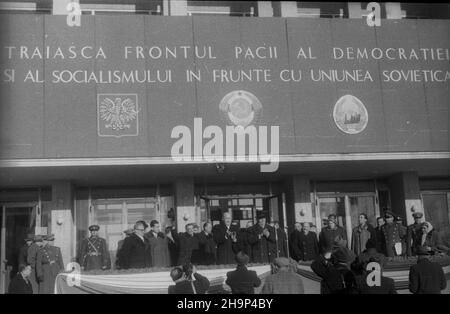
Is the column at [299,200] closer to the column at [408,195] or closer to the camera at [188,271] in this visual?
the column at [408,195]

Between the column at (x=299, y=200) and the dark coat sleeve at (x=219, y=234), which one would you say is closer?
the dark coat sleeve at (x=219, y=234)

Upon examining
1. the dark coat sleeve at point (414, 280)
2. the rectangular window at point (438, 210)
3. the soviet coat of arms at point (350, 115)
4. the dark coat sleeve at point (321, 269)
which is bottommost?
the dark coat sleeve at point (414, 280)

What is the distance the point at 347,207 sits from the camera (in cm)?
1641

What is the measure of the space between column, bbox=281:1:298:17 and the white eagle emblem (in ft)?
17.4

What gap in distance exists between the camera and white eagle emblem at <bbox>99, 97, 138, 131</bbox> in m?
13.1

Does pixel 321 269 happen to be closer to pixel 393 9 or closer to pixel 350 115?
pixel 350 115

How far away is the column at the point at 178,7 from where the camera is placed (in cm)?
1523

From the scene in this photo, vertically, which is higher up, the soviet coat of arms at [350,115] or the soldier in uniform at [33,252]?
the soviet coat of arms at [350,115]

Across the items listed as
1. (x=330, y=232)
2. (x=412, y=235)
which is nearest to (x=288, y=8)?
(x=330, y=232)

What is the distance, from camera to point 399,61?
14.3m

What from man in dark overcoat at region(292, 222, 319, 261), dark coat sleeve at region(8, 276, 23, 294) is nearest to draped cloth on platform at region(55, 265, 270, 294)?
dark coat sleeve at region(8, 276, 23, 294)

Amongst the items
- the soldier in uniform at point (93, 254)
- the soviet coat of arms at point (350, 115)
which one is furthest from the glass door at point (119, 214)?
the soviet coat of arms at point (350, 115)

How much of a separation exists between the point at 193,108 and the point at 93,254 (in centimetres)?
397

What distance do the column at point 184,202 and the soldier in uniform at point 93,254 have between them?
287 centimetres
